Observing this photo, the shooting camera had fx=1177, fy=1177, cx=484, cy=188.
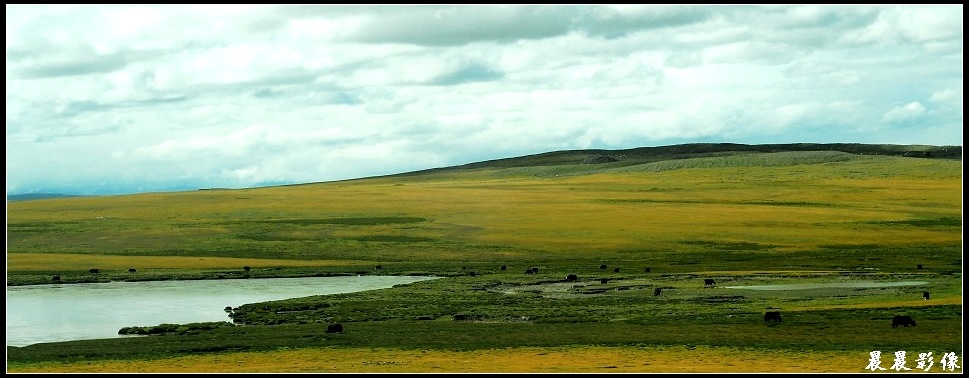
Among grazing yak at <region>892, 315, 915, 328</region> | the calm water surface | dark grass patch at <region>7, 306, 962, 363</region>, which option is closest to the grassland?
dark grass patch at <region>7, 306, 962, 363</region>

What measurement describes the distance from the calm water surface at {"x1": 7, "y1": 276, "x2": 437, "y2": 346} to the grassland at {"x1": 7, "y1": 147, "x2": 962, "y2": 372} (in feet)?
8.48

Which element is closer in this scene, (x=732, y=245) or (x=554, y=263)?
(x=554, y=263)

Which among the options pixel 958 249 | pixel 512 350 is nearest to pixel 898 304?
pixel 512 350

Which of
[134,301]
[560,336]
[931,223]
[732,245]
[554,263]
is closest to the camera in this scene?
[560,336]

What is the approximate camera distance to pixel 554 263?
72.3 m

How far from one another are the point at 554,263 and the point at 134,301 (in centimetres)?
2839

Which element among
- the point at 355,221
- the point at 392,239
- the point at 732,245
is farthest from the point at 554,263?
the point at 355,221

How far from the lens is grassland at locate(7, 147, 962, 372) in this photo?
32.7 m

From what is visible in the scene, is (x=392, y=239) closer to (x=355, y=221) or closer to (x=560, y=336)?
(x=355, y=221)

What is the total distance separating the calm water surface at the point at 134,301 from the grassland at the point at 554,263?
258cm

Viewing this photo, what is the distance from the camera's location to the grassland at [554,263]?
3269 cm

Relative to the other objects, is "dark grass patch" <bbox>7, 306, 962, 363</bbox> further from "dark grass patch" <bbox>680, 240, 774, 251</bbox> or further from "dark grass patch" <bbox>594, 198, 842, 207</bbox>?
"dark grass patch" <bbox>594, 198, 842, 207</bbox>

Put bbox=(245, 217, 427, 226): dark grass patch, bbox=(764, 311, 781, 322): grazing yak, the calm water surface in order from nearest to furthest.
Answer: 1. bbox=(764, 311, 781, 322): grazing yak
2. the calm water surface
3. bbox=(245, 217, 427, 226): dark grass patch

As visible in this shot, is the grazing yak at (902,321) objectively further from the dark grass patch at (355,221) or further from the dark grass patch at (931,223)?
the dark grass patch at (355,221)
